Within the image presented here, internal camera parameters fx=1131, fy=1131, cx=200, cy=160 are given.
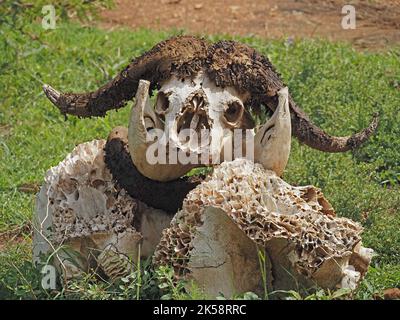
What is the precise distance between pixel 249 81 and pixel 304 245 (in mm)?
1014

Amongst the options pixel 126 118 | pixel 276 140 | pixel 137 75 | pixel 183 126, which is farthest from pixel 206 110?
pixel 126 118

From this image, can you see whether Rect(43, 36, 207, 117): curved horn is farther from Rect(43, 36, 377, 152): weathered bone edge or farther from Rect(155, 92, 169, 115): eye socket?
Rect(155, 92, 169, 115): eye socket

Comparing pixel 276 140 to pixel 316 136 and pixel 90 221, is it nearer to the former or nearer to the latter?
pixel 316 136

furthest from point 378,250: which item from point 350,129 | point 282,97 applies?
point 350,129

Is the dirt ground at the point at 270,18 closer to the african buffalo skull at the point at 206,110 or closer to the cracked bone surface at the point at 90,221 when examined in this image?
the african buffalo skull at the point at 206,110

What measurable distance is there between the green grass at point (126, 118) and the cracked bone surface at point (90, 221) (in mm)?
146

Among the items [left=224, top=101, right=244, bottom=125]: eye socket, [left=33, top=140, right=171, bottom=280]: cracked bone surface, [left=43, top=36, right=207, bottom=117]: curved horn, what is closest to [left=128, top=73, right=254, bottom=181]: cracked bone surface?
[left=224, top=101, right=244, bottom=125]: eye socket

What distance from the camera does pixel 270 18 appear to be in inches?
496

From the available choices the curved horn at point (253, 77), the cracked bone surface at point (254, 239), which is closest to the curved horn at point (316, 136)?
the curved horn at point (253, 77)

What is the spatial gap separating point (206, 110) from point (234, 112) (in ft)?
0.67

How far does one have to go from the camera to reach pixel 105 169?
20.1ft

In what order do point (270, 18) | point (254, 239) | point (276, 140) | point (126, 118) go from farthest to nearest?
point (270, 18) < point (126, 118) < point (276, 140) < point (254, 239)

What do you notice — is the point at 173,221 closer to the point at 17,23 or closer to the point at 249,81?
the point at 249,81

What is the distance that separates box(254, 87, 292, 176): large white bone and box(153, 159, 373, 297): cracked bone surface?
0.52ft
